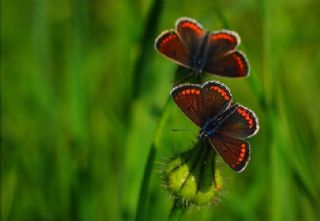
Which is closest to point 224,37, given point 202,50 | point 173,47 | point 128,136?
point 202,50

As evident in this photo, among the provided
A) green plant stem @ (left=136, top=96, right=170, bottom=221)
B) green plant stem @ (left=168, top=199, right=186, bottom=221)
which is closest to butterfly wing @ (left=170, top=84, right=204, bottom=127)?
green plant stem @ (left=136, top=96, right=170, bottom=221)

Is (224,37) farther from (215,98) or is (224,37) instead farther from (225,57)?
(215,98)

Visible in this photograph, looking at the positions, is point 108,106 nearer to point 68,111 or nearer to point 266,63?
point 68,111

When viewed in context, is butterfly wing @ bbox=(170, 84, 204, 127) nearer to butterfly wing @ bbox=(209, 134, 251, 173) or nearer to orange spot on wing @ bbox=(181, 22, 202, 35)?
butterfly wing @ bbox=(209, 134, 251, 173)

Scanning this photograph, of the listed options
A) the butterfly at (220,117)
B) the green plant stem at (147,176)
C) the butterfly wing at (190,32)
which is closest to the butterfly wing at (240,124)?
the butterfly at (220,117)

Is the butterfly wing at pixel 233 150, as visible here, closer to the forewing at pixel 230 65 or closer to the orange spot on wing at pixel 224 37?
the forewing at pixel 230 65

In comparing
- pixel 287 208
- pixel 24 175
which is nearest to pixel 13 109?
pixel 24 175

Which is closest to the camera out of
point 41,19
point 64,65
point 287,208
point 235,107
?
point 235,107

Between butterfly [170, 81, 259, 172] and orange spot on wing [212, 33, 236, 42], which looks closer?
butterfly [170, 81, 259, 172]
